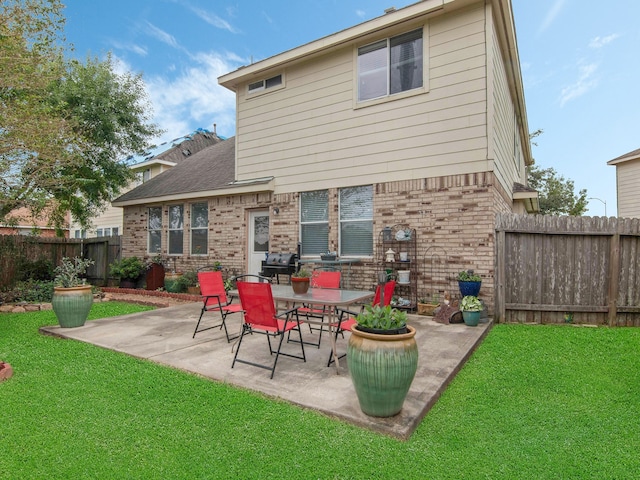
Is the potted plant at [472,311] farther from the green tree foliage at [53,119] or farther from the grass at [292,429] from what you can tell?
the green tree foliage at [53,119]

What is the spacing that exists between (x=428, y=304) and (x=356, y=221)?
237cm

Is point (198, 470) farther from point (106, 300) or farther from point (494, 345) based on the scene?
point (106, 300)

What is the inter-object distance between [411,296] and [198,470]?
5.57m

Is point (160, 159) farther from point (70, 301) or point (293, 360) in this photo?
point (293, 360)

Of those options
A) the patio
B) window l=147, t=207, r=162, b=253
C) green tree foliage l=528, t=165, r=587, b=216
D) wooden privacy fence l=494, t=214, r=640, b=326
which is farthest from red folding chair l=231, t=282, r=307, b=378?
green tree foliage l=528, t=165, r=587, b=216

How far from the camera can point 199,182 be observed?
36.4 feet

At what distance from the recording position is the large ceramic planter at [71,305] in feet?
19.6

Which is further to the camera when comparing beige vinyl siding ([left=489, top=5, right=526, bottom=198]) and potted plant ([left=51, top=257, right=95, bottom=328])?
beige vinyl siding ([left=489, top=5, right=526, bottom=198])

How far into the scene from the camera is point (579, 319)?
6.44 m

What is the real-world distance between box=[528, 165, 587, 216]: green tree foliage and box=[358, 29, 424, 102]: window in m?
22.0

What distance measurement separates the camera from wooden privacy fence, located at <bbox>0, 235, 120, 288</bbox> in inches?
396

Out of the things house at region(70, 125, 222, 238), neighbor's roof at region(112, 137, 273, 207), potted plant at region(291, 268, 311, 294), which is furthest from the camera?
house at region(70, 125, 222, 238)

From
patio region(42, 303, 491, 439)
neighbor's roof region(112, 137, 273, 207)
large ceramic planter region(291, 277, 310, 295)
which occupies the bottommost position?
patio region(42, 303, 491, 439)

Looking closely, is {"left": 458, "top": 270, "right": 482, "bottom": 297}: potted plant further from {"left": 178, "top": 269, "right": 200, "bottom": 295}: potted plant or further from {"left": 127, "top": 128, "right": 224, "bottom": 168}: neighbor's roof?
{"left": 127, "top": 128, "right": 224, "bottom": 168}: neighbor's roof
